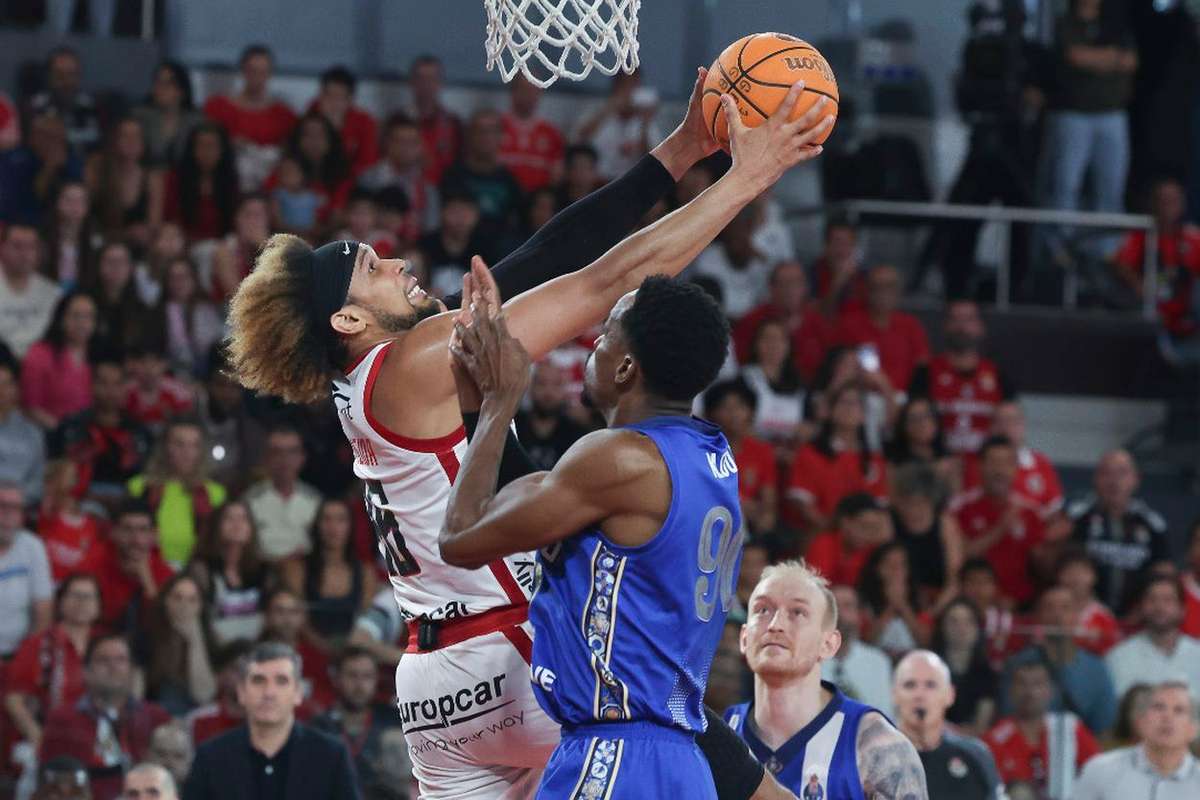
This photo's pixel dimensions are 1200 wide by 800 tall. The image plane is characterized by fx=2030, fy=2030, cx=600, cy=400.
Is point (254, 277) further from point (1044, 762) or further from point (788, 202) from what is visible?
point (788, 202)

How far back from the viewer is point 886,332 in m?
13.4

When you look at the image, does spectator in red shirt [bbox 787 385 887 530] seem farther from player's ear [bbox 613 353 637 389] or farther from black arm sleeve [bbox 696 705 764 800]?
player's ear [bbox 613 353 637 389]

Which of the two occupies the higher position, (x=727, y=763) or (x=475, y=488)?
(x=475, y=488)

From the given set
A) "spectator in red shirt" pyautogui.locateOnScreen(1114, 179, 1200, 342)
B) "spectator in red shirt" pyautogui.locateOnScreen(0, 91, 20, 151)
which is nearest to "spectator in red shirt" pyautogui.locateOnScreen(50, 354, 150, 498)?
"spectator in red shirt" pyautogui.locateOnScreen(0, 91, 20, 151)

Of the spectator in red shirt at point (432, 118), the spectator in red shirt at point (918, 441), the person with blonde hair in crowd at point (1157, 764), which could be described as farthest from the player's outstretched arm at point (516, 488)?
the spectator in red shirt at point (432, 118)

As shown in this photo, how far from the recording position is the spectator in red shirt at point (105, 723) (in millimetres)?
8766

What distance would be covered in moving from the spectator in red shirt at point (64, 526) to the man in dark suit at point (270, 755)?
2.27 metres

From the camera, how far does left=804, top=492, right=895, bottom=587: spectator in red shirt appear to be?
1079cm

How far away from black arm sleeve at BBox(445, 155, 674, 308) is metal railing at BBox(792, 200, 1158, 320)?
30.0 ft

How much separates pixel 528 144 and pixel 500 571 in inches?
369

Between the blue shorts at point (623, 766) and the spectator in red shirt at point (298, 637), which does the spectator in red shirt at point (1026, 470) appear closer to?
the spectator in red shirt at point (298, 637)

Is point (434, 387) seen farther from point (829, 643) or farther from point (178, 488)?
point (178, 488)

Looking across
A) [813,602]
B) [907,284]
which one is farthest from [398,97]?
[813,602]

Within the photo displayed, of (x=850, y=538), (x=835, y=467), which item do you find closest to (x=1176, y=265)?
(x=835, y=467)
